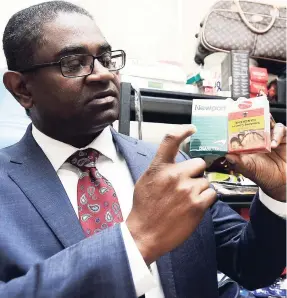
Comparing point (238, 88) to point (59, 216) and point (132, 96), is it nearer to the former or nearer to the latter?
point (132, 96)

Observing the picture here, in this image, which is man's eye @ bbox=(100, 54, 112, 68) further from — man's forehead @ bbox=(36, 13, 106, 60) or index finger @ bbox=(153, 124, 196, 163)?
index finger @ bbox=(153, 124, 196, 163)

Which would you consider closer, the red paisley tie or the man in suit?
the man in suit

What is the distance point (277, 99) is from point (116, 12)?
0.86m

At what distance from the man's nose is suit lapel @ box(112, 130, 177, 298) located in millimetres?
179

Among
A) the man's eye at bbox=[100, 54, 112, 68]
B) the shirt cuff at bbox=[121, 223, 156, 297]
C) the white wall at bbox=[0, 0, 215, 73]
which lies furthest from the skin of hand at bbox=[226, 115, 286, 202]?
the white wall at bbox=[0, 0, 215, 73]

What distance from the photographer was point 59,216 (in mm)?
770

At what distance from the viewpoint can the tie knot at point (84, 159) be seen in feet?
2.95

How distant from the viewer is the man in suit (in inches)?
22.4

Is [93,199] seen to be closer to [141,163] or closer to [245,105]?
[141,163]

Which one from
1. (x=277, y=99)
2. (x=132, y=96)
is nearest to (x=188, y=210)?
(x=132, y=96)

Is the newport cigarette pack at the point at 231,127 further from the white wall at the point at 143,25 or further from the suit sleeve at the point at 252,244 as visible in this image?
the white wall at the point at 143,25

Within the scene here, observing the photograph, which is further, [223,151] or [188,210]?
[223,151]

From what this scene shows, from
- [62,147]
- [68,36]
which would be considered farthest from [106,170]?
[68,36]

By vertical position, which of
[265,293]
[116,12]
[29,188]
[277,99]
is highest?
[116,12]
